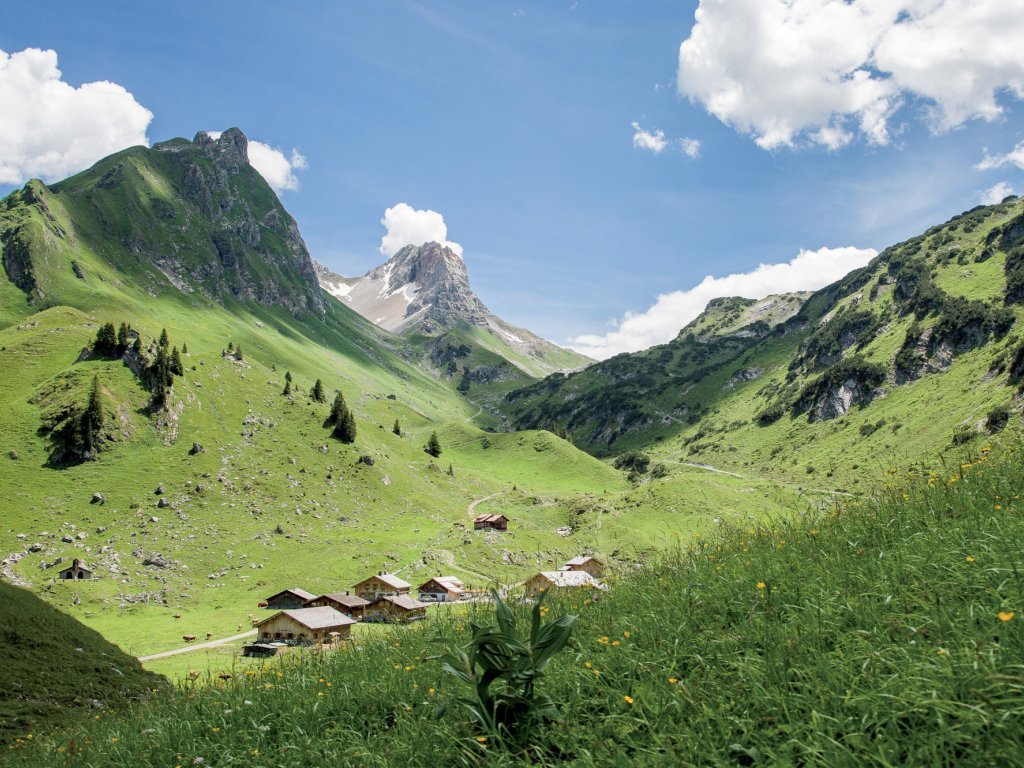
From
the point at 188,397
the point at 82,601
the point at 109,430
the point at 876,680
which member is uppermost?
the point at 876,680

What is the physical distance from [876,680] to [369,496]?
4973 inches

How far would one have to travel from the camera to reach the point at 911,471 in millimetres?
13711

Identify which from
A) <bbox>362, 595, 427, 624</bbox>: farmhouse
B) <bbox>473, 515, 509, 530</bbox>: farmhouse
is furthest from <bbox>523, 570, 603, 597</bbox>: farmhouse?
<bbox>473, 515, 509, 530</bbox>: farmhouse

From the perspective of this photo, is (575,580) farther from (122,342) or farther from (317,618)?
(122,342)

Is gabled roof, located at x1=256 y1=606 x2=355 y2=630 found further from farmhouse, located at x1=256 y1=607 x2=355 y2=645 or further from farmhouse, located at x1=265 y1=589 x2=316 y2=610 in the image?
farmhouse, located at x1=265 y1=589 x2=316 y2=610

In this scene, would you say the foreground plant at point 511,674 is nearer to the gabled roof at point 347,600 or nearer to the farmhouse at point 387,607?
the farmhouse at point 387,607

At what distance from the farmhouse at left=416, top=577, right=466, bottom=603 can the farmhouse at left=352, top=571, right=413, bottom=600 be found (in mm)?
2545

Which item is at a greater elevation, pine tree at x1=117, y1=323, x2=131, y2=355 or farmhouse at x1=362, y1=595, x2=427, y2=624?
pine tree at x1=117, y1=323, x2=131, y2=355

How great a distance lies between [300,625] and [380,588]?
23244 mm

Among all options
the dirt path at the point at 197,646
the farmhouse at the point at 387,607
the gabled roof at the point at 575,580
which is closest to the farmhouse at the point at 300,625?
the dirt path at the point at 197,646

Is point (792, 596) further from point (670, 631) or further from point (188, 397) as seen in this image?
point (188, 397)

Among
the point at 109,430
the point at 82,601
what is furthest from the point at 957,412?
the point at 109,430

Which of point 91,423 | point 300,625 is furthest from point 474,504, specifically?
point 300,625

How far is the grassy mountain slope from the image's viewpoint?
30.0 m
